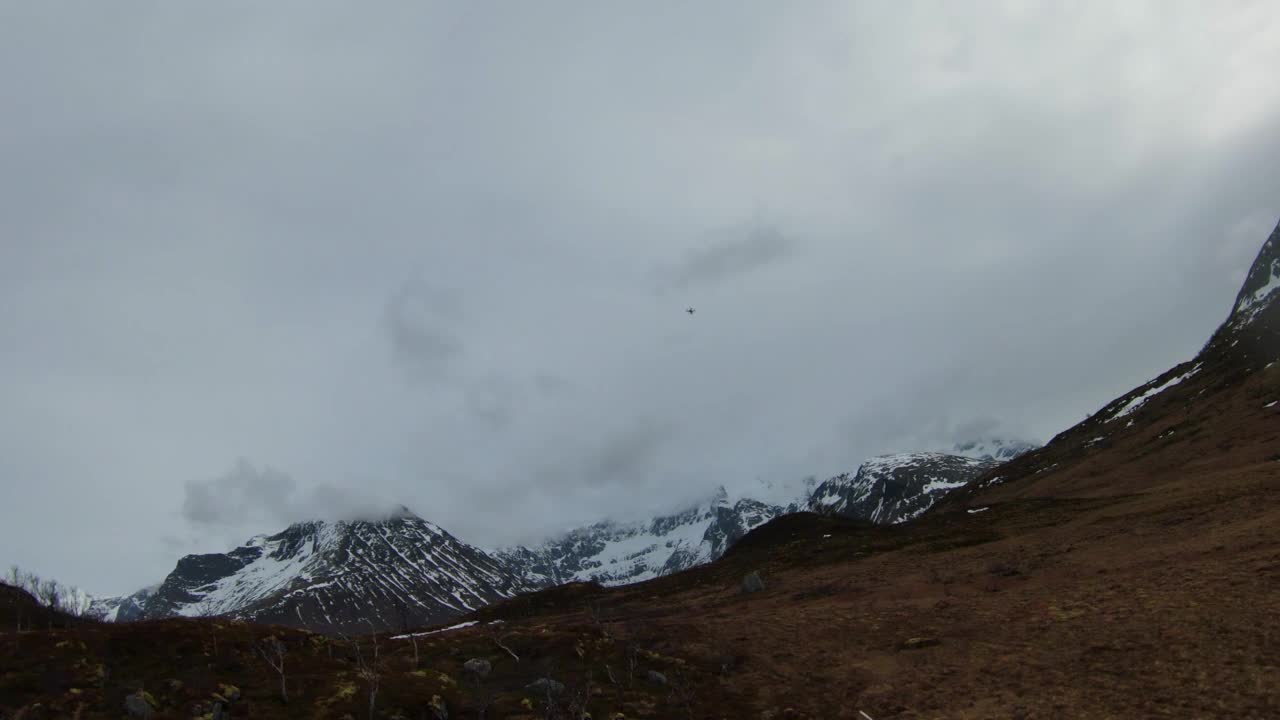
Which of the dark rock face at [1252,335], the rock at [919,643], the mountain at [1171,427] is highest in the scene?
the dark rock face at [1252,335]

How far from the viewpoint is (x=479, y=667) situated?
3322cm

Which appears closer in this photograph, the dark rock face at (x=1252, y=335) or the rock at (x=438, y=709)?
the rock at (x=438, y=709)

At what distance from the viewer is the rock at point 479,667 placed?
32.7 metres

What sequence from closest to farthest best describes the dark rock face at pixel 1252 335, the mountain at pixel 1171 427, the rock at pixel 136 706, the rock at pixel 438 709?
the rock at pixel 136 706
the rock at pixel 438 709
the mountain at pixel 1171 427
the dark rock face at pixel 1252 335

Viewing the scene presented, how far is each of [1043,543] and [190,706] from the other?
53706 mm

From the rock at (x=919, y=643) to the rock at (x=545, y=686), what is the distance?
1642 cm

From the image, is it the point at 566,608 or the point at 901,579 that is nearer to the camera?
the point at 901,579

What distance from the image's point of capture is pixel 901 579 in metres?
50.5

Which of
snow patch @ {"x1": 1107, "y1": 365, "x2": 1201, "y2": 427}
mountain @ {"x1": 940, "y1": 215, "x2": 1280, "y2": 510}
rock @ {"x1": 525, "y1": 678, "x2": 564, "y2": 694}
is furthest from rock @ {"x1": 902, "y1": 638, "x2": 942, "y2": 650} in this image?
snow patch @ {"x1": 1107, "y1": 365, "x2": 1201, "y2": 427}

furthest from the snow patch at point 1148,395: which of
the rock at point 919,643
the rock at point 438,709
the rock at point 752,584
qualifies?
the rock at point 438,709

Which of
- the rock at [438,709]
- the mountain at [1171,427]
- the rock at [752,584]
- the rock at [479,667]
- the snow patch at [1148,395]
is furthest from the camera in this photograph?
the snow patch at [1148,395]

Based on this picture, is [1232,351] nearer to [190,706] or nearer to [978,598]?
[978,598]

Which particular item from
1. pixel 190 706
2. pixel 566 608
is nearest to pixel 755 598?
pixel 566 608

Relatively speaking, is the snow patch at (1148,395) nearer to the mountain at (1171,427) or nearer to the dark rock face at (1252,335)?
the mountain at (1171,427)
